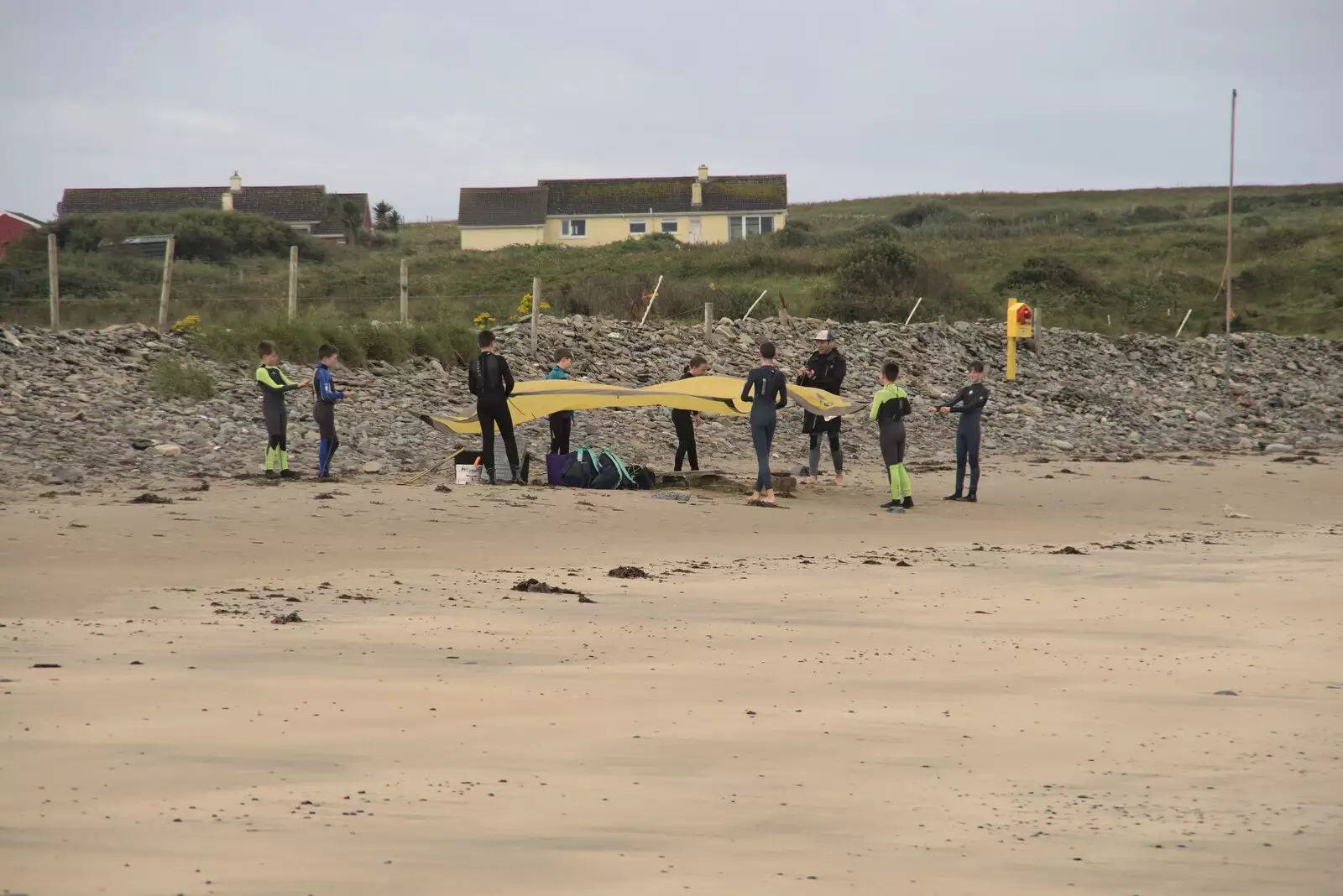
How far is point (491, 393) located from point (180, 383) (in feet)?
23.7

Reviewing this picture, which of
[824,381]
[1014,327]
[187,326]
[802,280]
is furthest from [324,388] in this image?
[802,280]

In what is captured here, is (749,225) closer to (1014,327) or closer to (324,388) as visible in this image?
(1014,327)

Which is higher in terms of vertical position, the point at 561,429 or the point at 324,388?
the point at 324,388

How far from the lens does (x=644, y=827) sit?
4387 mm

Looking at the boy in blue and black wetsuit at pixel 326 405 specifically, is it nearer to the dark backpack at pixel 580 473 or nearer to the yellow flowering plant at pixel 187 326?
the dark backpack at pixel 580 473

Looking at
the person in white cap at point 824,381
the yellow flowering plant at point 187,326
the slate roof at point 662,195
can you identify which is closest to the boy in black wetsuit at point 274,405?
the person in white cap at point 824,381

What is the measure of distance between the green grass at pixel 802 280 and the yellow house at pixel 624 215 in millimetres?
6387

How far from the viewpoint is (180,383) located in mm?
20203

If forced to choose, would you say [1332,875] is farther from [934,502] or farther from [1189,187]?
[1189,187]

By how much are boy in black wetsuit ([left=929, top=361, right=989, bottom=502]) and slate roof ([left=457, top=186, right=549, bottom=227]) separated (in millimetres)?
54031

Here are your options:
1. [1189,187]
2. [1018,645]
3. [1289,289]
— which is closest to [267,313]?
[1018,645]

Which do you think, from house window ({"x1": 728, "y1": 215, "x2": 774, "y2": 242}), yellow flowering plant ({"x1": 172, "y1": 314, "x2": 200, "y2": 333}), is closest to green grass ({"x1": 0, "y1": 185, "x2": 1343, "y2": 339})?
yellow flowering plant ({"x1": 172, "y1": 314, "x2": 200, "y2": 333})

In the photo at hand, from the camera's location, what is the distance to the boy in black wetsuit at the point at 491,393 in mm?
15000

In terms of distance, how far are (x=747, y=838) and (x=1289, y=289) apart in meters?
43.3
